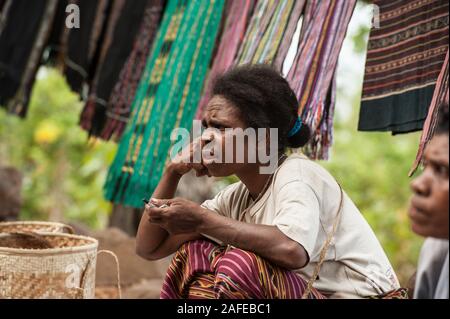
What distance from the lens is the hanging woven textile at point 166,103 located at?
10.3 ft

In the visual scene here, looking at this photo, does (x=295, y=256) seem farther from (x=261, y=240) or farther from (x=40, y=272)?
(x=40, y=272)

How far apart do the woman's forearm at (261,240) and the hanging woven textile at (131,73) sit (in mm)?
1990

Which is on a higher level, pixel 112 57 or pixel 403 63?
pixel 112 57

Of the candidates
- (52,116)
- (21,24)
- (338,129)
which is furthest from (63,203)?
(21,24)

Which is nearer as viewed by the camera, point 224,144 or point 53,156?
point 224,144

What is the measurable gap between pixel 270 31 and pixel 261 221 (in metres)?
1.01

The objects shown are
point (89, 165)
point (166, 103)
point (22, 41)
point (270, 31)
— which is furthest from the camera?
point (89, 165)

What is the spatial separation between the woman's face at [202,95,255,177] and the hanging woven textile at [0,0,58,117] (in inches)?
86.0

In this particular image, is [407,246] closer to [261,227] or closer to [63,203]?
[63,203]

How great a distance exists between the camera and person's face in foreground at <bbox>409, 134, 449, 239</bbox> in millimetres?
1332

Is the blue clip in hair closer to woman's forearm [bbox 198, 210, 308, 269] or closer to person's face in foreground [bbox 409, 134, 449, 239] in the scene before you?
woman's forearm [bbox 198, 210, 308, 269]

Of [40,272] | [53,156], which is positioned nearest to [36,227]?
[40,272]

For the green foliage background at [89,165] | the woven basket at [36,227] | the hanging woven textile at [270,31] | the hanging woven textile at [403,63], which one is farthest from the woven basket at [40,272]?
the green foliage background at [89,165]

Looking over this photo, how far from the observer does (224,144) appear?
2178 mm
